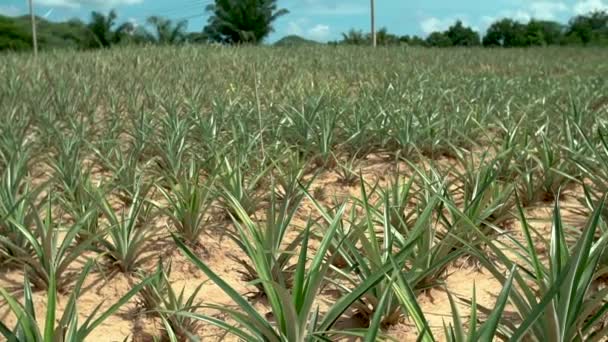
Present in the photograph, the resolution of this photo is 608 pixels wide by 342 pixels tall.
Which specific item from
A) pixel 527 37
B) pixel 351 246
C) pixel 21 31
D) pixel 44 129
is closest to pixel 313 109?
pixel 44 129

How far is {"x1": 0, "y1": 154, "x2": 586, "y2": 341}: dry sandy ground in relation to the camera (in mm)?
1419

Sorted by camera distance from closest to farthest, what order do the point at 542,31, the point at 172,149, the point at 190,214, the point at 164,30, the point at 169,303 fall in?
the point at 169,303 < the point at 190,214 < the point at 172,149 < the point at 164,30 < the point at 542,31

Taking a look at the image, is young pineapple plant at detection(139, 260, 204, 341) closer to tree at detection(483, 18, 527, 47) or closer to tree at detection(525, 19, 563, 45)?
tree at detection(525, 19, 563, 45)

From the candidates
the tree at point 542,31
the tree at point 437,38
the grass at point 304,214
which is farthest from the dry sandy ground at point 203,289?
the tree at point 437,38

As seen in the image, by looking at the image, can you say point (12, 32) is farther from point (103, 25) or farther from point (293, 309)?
point (293, 309)

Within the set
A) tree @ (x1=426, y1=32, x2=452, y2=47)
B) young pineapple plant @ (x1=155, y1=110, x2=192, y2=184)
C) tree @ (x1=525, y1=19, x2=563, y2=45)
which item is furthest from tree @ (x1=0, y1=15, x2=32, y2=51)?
young pineapple plant @ (x1=155, y1=110, x2=192, y2=184)

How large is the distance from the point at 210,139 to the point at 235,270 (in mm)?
1064

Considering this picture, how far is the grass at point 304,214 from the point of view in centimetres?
114

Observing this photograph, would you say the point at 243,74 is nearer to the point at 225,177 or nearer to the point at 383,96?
the point at 383,96

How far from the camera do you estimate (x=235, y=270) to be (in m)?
1.65

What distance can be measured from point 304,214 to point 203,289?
0.66 m

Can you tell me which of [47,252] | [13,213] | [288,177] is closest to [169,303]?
[47,252]

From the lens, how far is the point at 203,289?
167 cm

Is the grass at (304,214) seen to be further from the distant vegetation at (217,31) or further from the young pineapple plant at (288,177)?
the distant vegetation at (217,31)
